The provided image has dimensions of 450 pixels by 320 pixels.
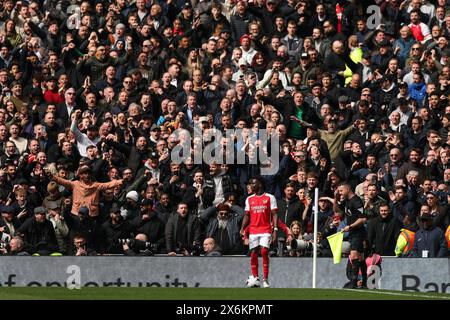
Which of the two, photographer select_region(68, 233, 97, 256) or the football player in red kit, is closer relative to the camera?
the football player in red kit

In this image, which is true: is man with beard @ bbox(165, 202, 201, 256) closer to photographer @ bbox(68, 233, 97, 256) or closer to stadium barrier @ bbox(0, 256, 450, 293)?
stadium barrier @ bbox(0, 256, 450, 293)

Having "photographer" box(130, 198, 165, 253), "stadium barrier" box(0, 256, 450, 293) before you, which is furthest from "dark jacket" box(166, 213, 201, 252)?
"stadium barrier" box(0, 256, 450, 293)

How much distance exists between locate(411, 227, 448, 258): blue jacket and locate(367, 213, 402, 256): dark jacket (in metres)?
0.46

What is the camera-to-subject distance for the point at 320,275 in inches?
1142

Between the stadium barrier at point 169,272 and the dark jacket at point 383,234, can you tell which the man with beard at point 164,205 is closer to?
the stadium barrier at point 169,272

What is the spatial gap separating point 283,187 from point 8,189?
505cm

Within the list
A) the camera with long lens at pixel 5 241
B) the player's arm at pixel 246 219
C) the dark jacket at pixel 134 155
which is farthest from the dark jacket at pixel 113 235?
the player's arm at pixel 246 219

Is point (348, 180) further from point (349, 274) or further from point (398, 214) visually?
point (349, 274)

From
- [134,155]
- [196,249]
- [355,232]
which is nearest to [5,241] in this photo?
[196,249]

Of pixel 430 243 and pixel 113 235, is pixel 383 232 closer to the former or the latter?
pixel 430 243

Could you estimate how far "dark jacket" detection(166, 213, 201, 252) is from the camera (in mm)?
30000

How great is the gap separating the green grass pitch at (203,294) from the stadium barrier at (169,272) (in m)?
1.73

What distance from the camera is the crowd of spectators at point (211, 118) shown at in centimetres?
3012

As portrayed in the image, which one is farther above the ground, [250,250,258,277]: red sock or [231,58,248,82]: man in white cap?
[231,58,248,82]: man in white cap
